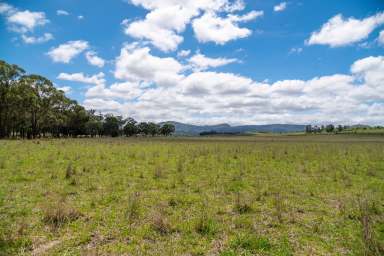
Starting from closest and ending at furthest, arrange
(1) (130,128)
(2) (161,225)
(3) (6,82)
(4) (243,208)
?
(2) (161,225), (4) (243,208), (3) (6,82), (1) (130,128)

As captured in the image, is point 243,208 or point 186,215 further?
point 243,208

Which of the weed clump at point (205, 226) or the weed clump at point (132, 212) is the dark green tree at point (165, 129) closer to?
the weed clump at point (132, 212)

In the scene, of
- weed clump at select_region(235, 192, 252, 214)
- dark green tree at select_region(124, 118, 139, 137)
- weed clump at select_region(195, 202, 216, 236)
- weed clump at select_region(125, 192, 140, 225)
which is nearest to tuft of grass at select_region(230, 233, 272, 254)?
weed clump at select_region(195, 202, 216, 236)

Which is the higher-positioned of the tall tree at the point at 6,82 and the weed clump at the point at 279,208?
the tall tree at the point at 6,82

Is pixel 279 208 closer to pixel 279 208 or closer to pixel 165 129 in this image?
pixel 279 208

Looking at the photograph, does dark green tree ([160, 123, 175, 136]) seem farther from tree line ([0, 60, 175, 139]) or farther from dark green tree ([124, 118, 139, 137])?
tree line ([0, 60, 175, 139])

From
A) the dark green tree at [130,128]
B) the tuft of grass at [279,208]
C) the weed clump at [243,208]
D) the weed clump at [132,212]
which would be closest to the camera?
the weed clump at [132,212]

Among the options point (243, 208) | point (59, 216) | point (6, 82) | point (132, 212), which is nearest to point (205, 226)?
point (243, 208)

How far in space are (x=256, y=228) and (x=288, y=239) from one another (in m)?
0.90

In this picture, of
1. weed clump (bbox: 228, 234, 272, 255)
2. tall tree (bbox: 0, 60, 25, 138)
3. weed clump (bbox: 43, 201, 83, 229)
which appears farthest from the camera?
tall tree (bbox: 0, 60, 25, 138)

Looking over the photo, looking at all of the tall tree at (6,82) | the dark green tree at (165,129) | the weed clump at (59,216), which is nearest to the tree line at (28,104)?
the tall tree at (6,82)

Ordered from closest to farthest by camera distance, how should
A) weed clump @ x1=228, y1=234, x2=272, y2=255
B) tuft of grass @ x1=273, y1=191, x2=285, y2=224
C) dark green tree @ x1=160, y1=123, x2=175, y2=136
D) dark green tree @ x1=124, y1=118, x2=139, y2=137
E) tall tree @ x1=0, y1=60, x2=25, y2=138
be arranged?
1. weed clump @ x1=228, y1=234, x2=272, y2=255
2. tuft of grass @ x1=273, y1=191, x2=285, y2=224
3. tall tree @ x1=0, y1=60, x2=25, y2=138
4. dark green tree @ x1=124, y1=118, x2=139, y2=137
5. dark green tree @ x1=160, y1=123, x2=175, y2=136

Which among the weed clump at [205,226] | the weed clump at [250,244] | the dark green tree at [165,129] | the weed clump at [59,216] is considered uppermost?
the dark green tree at [165,129]

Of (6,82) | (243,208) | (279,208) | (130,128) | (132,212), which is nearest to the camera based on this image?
(132,212)
